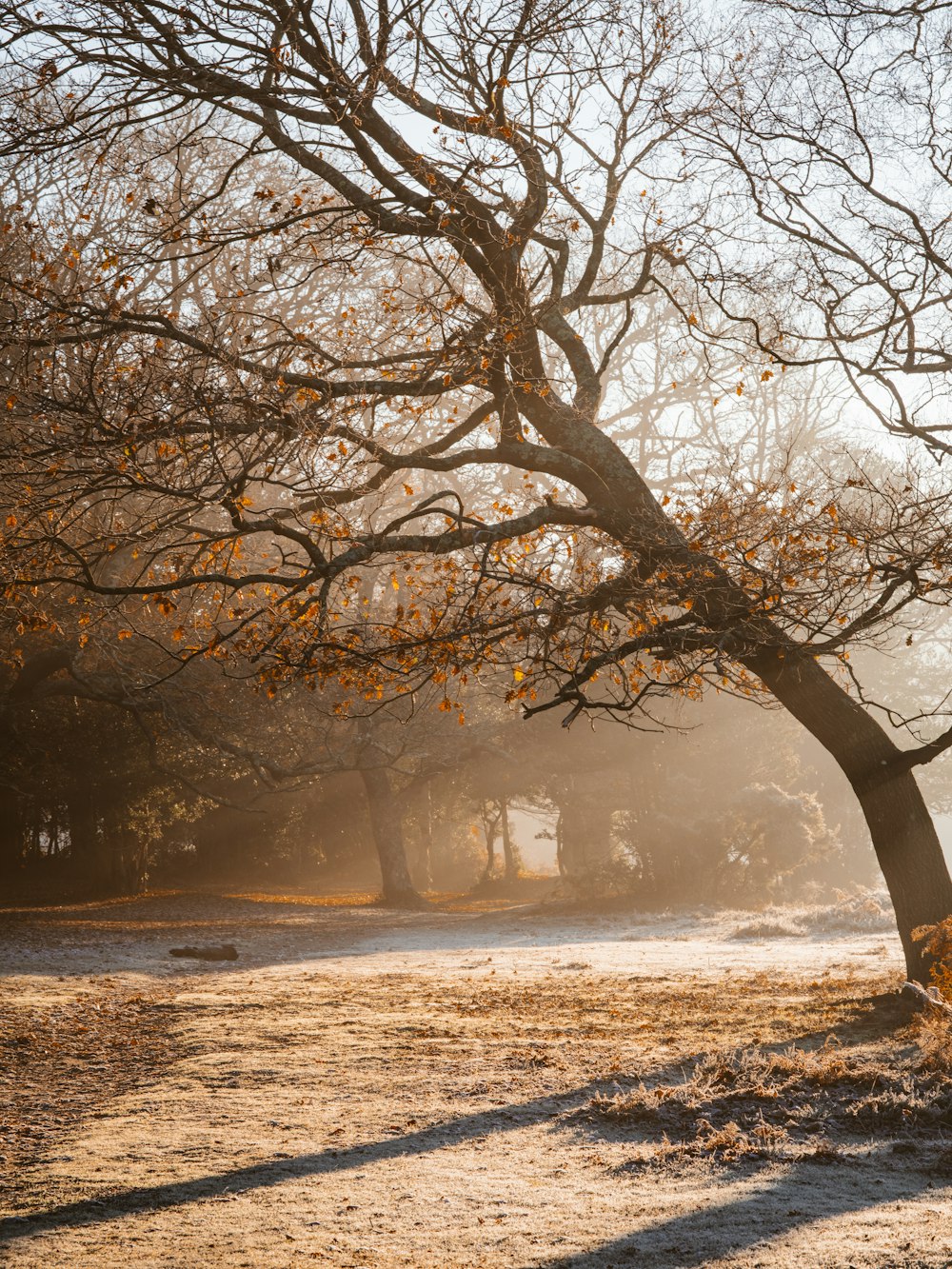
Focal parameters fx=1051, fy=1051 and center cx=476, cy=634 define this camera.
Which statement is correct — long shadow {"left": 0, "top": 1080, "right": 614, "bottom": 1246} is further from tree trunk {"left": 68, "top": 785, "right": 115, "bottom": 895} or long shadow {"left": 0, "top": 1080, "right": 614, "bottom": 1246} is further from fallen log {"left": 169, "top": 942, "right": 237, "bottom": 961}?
tree trunk {"left": 68, "top": 785, "right": 115, "bottom": 895}

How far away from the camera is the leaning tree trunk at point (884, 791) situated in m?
9.37

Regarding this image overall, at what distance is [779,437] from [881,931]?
16443 mm

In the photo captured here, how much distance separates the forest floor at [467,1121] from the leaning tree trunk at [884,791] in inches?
36.4

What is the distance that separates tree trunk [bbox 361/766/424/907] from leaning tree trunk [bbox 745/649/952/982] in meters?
16.9

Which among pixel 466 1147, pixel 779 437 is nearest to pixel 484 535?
pixel 466 1147

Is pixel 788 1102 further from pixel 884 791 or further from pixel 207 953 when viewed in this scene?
pixel 207 953

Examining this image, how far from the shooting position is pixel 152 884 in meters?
30.2

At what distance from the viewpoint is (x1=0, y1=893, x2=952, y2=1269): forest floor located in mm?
4207

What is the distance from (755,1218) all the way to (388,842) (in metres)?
22.1

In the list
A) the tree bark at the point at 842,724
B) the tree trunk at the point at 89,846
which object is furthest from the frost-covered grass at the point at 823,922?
the tree trunk at the point at 89,846

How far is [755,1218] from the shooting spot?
14.4ft

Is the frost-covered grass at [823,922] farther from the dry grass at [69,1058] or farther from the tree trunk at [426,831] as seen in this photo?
the dry grass at [69,1058]

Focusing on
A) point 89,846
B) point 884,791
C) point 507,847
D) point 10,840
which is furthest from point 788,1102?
point 507,847

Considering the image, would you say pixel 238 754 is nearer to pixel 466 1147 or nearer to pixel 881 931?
pixel 881 931
